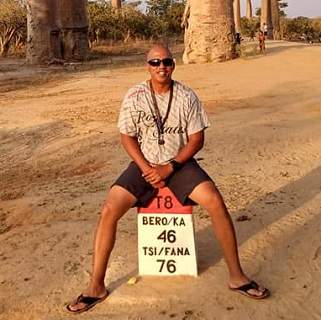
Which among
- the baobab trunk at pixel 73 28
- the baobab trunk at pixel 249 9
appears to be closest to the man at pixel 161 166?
the baobab trunk at pixel 73 28

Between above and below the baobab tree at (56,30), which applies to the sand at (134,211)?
below

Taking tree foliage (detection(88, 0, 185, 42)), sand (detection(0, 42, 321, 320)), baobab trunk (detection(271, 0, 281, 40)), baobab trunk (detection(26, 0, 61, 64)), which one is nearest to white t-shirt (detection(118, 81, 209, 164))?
sand (detection(0, 42, 321, 320))

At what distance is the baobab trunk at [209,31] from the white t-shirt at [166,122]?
16.2 meters

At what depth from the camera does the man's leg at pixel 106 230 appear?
3949mm

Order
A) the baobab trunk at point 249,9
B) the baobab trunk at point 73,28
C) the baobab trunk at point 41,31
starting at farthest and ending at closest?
the baobab trunk at point 249,9 < the baobab trunk at point 73,28 < the baobab trunk at point 41,31

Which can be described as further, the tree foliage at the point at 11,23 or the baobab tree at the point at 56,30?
the tree foliage at the point at 11,23

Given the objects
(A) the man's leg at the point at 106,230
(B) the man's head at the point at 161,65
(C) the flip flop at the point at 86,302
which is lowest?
(C) the flip flop at the point at 86,302

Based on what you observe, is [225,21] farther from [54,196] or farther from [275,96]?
[54,196]

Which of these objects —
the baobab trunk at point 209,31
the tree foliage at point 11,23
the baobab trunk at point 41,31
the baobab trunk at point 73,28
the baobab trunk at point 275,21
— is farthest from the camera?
the baobab trunk at point 275,21

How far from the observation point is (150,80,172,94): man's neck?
13.3 feet

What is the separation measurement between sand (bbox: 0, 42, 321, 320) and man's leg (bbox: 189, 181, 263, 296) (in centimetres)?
12

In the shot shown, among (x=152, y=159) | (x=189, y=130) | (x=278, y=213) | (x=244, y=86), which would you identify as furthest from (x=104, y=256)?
(x=244, y=86)

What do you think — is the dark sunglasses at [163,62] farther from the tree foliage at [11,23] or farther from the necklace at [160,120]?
the tree foliage at [11,23]

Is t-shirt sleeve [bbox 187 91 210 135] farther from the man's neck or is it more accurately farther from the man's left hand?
the man's left hand
